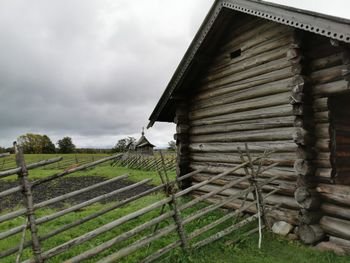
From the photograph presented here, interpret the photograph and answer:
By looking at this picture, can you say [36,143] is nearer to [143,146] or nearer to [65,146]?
[65,146]

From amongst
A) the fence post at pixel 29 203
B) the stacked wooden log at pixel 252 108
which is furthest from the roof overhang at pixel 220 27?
the fence post at pixel 29 203

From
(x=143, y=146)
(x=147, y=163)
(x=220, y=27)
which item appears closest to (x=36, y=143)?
(x=143, y=146)

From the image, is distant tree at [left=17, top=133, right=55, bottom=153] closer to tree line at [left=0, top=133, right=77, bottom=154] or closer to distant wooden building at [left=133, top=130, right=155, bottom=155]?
tree line at [left=0, top=133, right=77, bottom=154]

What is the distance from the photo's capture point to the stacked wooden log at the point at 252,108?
6.40 m

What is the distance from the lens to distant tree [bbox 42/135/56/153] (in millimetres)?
74875

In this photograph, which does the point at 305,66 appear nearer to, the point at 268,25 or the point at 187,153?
the point at 268,25

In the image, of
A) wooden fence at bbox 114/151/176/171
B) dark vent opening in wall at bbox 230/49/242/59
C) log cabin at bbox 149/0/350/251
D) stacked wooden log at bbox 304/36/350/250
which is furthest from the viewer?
wooden fence at bbox 114/151/176/171

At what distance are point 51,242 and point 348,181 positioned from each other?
694 centimetres

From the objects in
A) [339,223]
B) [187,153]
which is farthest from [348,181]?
[187,153]

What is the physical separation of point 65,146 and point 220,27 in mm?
73183

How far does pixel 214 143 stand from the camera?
28.7 ft

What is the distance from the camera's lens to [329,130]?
5684 millimetres

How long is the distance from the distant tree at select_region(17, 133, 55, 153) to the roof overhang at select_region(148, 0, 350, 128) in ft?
236

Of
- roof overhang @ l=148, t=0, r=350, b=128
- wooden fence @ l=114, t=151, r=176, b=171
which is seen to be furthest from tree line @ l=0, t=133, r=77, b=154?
roof overhang @ l=148, t=0, r=350, b=128
